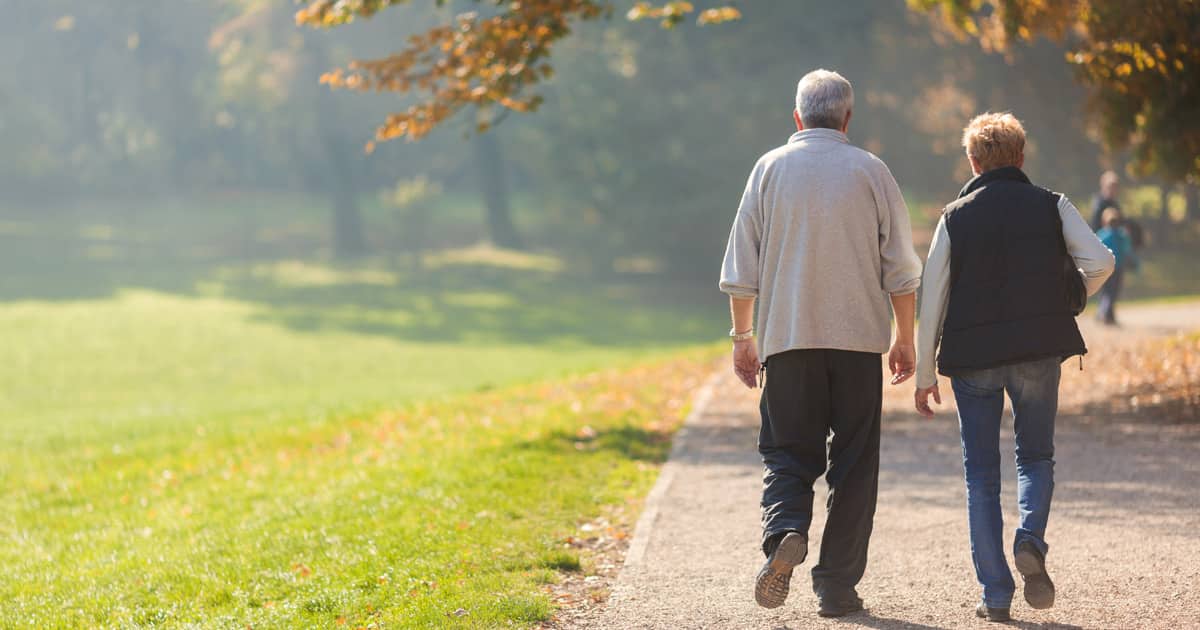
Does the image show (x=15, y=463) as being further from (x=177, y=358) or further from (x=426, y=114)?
(x=177, y=358)

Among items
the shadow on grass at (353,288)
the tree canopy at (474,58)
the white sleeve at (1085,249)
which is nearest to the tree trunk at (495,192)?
the shadow on grass at (353,288)

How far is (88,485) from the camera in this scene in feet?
37.0

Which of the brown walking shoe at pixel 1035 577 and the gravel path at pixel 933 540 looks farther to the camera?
the gravel path at pixel 933 540

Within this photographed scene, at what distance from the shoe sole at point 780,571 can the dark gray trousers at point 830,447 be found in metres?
0.11

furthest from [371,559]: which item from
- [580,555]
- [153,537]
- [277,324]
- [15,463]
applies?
[277,324]

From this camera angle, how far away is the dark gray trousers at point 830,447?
505 centimetres

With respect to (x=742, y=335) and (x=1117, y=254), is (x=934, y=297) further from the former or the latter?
(x=1117, y=254)

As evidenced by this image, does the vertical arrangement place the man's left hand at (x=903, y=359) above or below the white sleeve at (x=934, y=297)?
below

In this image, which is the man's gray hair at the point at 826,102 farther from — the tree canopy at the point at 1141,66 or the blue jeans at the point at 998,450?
the tree canopy at the point at 1141,66

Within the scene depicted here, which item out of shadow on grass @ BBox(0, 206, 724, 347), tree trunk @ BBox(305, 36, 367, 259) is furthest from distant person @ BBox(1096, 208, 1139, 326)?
tree trunk @ BBox(305, 36, 367, 259)

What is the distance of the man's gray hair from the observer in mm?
5055

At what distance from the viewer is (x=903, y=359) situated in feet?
16.8

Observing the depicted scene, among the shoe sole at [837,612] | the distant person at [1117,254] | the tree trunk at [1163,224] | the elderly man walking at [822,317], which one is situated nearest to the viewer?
the elderly man walking at [822,317]

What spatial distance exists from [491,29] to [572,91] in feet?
100
